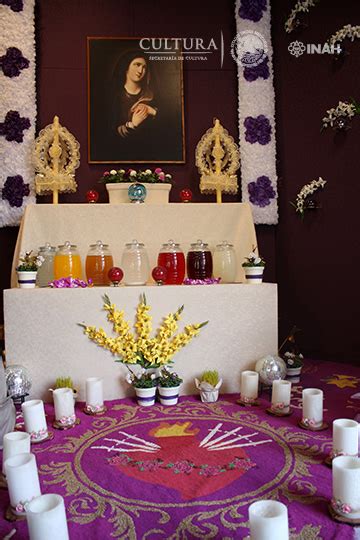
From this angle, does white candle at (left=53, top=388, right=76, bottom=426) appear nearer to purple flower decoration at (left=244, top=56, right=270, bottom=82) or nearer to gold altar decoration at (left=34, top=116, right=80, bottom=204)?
gold altar decoration at (left=34, top=116, right=80, bottom=204)

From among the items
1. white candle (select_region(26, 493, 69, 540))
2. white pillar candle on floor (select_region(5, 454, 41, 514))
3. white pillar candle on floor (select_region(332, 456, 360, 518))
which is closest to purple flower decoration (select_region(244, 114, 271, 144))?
white pillar candle on floor (select_region(332, 456, 360, 518))

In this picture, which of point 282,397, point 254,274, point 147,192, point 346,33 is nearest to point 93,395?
point 282,397

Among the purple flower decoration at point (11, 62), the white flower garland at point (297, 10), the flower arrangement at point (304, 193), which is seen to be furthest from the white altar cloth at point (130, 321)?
the white flower garland at point (297, 10)

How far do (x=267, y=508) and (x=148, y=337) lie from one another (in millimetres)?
1683

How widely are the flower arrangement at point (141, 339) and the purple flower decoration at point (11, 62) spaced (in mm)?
2260

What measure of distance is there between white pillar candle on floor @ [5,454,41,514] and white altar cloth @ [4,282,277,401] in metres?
1.25

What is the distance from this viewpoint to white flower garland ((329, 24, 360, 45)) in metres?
3.70

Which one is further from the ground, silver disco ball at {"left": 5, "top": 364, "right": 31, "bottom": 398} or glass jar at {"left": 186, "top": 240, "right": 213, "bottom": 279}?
glass jar at {"left": 186, "top": 240, "right": 213, "bottom": 279}

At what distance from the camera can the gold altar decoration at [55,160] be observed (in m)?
3.81

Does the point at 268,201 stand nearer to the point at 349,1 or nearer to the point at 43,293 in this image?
the point at 349,1

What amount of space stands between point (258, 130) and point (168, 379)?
7.84 feet

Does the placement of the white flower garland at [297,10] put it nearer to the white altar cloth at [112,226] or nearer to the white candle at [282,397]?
the white altar cloth at [112,226]

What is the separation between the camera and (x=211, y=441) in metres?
2.22

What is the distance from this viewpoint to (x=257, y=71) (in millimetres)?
4160
